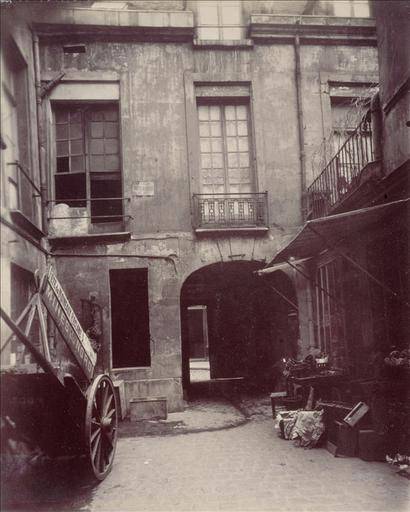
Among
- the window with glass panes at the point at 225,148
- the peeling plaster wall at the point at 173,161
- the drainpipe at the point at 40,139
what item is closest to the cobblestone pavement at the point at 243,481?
the peeling plaster wall at the point at 173,161

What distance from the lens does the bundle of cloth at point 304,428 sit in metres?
7.18

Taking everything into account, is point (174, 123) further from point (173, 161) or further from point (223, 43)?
point (223, 43)

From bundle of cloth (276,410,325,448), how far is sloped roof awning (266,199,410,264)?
102 inches

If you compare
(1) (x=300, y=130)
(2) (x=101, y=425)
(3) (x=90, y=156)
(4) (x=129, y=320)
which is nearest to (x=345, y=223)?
(2) (x=101, y=425)

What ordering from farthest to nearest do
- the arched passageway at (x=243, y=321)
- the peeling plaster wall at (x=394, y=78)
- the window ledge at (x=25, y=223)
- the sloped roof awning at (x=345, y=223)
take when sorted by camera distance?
the arched passageway at (x=243, y=321)
the window ledge at (x=25, y=223)
the peeling plaster wall at (x=394, y=78)
the sloped roof awning at (x=345, y=223)

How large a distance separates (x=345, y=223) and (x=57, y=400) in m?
4.54

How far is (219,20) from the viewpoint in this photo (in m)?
11.8

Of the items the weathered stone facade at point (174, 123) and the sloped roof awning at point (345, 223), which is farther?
the weathered stone facade at point (174, 123)

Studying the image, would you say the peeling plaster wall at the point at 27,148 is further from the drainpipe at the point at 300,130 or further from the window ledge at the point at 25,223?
the drainpipe at the point at 300,130

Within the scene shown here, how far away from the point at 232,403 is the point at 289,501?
6.70 metres

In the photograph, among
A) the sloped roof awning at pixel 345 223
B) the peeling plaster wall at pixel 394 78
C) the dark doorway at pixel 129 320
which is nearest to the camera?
the sloped roof awning at pixel 345 223

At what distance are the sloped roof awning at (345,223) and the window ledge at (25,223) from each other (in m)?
4.49

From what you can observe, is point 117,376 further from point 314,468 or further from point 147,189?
point 314,468

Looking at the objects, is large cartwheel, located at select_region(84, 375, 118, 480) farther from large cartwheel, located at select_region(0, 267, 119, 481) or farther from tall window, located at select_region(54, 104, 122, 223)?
tall window, located at select_region(54, 104, 122, 223)
